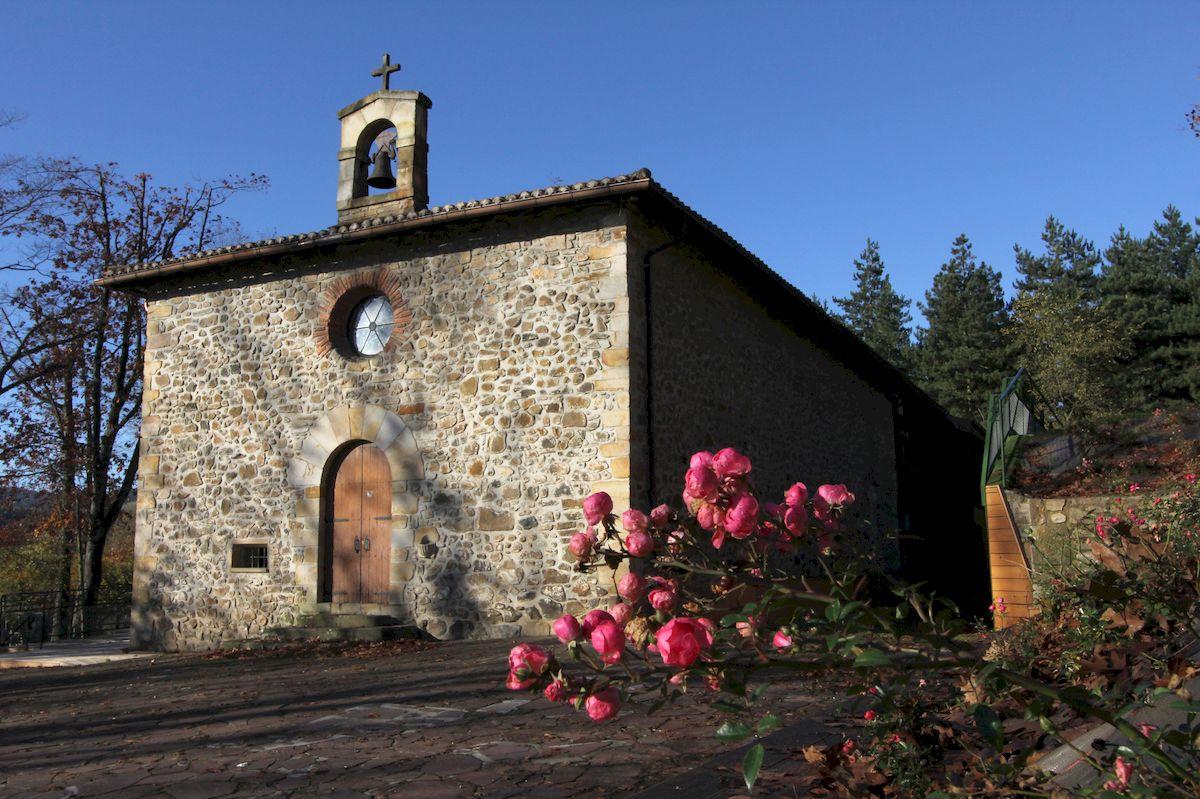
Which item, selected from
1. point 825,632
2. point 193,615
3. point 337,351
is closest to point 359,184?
point 337,351

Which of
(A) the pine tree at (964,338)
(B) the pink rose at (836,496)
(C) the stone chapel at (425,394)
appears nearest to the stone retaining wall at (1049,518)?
(C) the stone chapel at (425,394)

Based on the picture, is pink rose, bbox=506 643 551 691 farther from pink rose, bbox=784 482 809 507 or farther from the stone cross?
the stone cross

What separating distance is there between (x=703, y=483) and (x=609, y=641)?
390 mm

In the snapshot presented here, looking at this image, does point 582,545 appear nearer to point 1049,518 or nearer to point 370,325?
point 1049,518

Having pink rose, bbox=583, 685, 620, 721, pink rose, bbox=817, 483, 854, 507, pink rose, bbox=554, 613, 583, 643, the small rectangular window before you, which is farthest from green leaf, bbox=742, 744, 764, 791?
the small rectangular window

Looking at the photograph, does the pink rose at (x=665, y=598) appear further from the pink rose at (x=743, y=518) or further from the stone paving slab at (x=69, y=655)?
the stone paving slab at (x=69, y=655)

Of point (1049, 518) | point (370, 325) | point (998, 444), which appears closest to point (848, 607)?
point (1049, 518)

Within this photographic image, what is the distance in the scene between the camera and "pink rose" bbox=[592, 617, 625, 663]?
1.67 metres

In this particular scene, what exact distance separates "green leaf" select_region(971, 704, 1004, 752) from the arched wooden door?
947 centimetres

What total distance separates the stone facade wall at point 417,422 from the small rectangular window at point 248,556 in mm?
124

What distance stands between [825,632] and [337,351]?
9.83 meters

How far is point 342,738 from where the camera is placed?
5.14 meters

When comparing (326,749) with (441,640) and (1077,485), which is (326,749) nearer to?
(441,640)

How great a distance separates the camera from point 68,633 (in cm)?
1677
